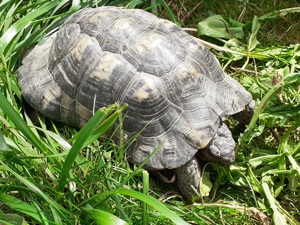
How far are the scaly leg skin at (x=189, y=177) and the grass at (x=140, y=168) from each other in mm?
63

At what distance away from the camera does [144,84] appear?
2.51 m

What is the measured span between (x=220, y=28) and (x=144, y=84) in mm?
1098

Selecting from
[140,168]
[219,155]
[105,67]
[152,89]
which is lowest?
[219,155]

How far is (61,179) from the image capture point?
2.14m

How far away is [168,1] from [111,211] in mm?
1954

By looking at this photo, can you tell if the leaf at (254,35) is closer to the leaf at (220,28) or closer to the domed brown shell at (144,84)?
the leaf at (220,28)

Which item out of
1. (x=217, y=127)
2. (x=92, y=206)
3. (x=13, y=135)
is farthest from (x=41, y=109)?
(x=217, y=127)

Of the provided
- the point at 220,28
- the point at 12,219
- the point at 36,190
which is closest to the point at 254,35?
the point at 220,28

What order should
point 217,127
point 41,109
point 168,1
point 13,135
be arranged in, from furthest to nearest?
point 168,1 < point 41,109 < point 217,127 < point 13,135

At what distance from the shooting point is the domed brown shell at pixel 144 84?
2537 mm

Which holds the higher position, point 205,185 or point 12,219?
point 12,219

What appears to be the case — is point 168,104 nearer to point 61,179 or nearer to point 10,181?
point 61,179

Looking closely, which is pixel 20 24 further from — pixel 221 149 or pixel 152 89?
pixel 221 149

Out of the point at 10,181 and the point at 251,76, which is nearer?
the point at 10,181
